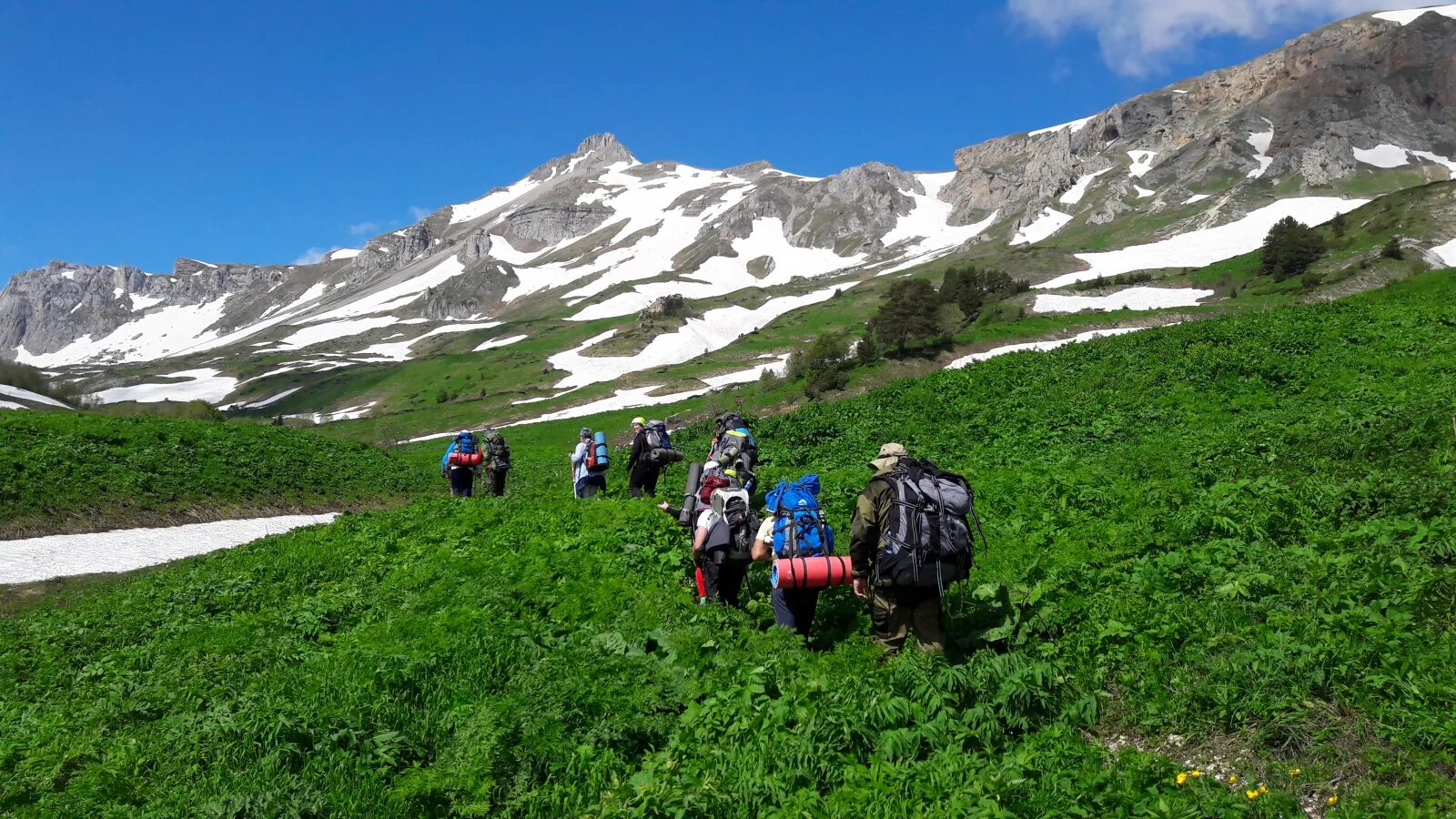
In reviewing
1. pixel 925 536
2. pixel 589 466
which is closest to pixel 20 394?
pixel 589 466

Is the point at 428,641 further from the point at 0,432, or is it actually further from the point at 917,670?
the point at 0,432

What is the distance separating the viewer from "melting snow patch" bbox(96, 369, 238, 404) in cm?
17025

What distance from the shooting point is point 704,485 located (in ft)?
39.0

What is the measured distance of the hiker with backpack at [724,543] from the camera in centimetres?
1049

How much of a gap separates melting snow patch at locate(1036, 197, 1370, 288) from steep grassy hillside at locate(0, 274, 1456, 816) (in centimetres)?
11955

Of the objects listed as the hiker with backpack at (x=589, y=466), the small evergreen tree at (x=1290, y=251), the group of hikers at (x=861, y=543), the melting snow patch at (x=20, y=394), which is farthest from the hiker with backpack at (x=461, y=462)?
the small evergreen tree at (x=1290, y=251)

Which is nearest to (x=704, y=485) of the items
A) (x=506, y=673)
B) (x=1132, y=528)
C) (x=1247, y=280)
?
(x=506, y=673)

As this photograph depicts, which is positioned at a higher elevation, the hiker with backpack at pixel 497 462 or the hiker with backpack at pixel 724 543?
the hiker with backpack at pixel 497 462

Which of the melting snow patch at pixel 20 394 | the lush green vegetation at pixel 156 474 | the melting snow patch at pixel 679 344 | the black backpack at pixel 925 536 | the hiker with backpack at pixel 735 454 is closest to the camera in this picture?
the black backpack at pixel 925 536

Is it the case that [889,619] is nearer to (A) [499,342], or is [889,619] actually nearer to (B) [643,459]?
(B) [643,459]

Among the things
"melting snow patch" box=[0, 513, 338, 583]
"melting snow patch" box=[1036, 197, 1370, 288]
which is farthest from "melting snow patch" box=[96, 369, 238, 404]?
"melting snow patch" box=[1036, 197, 1370, 288]

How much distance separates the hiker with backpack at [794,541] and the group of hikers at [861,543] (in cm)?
1

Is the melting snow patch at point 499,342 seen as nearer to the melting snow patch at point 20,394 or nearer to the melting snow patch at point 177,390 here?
the melting snow patch at point 177,390

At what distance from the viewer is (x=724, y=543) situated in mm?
10500
